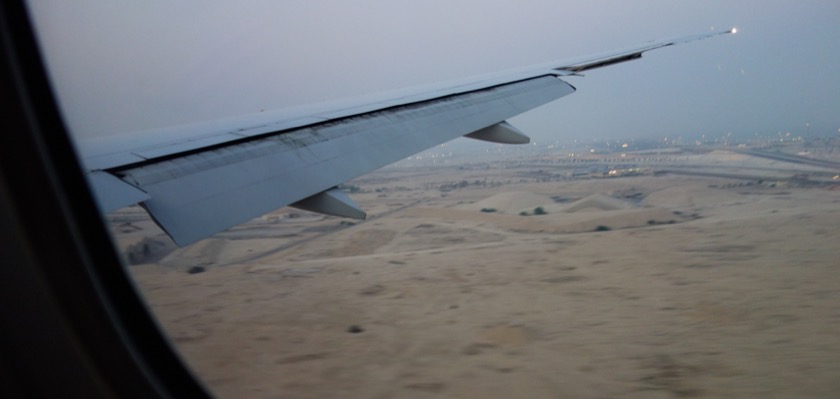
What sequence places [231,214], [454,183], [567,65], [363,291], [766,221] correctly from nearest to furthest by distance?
[231,214] → [363,291] → [567,65] → [766,221] → [454,183]

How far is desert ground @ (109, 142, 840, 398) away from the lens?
9.69 ft

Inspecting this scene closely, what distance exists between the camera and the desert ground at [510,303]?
2.95 metres

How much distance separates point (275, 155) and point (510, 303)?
2542 millimetres

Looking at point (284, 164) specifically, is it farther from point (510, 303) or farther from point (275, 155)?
point (510, 303)

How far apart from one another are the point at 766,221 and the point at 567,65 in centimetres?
459

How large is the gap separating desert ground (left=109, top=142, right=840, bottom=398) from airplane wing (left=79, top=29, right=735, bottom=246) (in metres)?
0.46

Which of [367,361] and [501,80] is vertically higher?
[501,80]

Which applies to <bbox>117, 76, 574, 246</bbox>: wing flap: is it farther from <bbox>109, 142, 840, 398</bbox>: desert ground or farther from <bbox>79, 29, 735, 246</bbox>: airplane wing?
<bbox>109, 142, 840, 398</bbox>: desert ground

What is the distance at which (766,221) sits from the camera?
8.05m

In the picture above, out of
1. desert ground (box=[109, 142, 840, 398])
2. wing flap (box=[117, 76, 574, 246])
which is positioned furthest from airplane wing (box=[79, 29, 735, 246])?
desert ground (box=[109, 142, 840, 398])

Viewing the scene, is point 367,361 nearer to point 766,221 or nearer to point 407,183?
point 766,221

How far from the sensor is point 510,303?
455 centimetres

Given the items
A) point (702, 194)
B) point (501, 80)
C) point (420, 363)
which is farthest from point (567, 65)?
point (702, 194)

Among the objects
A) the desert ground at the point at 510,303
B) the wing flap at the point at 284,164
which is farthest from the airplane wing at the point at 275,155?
the desert ground at the point at 510,303
